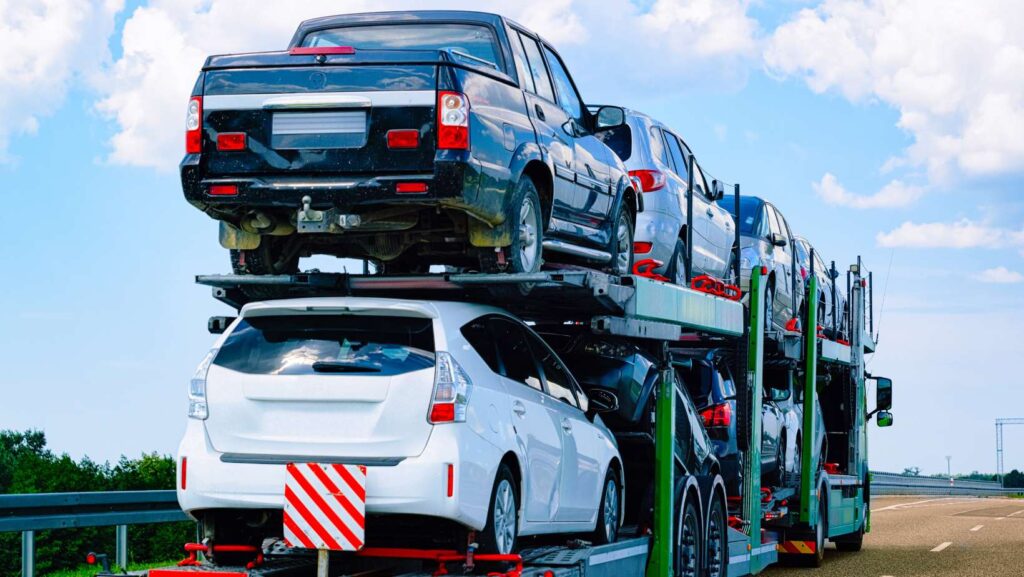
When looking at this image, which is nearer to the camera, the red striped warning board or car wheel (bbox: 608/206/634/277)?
the red striped warning board

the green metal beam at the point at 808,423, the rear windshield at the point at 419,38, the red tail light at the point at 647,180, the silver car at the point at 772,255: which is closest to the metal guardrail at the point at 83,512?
the rear windshield at the point at 419,38

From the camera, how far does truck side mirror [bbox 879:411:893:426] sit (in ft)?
65.6

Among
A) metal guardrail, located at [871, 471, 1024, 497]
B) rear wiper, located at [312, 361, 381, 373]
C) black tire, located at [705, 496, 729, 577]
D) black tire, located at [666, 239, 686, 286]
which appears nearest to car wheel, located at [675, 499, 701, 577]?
black tire, located at [705, 496, 729, 577]

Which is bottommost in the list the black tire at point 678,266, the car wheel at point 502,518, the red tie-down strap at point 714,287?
the car wheel at point 502,518

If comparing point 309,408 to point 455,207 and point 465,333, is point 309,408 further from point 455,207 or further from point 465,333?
point 455,207

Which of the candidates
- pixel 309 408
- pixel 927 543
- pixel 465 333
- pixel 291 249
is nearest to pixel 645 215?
pixel 291 249

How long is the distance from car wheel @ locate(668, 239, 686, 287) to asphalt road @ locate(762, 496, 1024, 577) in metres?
4.37

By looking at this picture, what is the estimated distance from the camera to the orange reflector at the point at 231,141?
26.4 feet

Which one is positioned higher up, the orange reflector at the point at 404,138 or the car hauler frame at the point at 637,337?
the orange reflector at the point at 404,138

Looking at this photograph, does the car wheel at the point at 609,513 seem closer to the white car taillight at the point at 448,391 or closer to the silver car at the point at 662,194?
the white car taillight at the point at 448,391

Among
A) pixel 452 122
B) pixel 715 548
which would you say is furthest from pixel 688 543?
pixel 452 122

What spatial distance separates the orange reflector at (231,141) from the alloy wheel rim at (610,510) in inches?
121

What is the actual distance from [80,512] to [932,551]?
40.3 feet

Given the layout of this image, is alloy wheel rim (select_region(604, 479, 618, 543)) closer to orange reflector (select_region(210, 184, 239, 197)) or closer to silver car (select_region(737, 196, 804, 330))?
orange reflector (select_region(210, 184, 239, 197))
